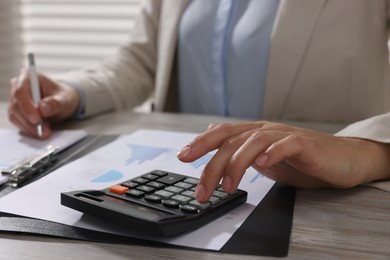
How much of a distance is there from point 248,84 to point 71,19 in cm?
111

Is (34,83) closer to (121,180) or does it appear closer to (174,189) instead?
(121,180)

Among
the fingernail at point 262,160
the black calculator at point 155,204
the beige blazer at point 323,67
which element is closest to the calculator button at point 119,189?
the black calculator at point 155,204

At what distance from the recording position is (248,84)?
1.11m

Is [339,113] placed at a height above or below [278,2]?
below

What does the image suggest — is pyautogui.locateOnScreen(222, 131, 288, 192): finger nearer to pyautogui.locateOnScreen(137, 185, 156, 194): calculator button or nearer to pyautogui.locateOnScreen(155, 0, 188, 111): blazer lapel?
pyautogui.locateOnScreen(137, 185, 156, 194): calculator button

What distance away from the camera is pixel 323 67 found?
3.44 ft

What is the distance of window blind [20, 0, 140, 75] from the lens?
6.34ft

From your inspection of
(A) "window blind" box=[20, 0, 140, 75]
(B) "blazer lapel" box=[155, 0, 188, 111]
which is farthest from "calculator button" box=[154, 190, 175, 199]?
(A) "window blind" box=[20, 0, 140, 75]

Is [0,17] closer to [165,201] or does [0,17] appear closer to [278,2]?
[278,2]

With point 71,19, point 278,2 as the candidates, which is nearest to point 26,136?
point 278,2

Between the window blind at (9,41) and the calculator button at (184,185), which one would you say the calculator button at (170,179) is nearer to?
the calculator button at (184,185)

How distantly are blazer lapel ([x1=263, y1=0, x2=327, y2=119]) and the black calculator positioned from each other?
56 cm

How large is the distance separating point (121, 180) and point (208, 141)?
0.12 metres

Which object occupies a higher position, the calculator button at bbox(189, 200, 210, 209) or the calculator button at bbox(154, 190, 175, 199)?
the calculator button at bbox(154, 190, 175, 199)
